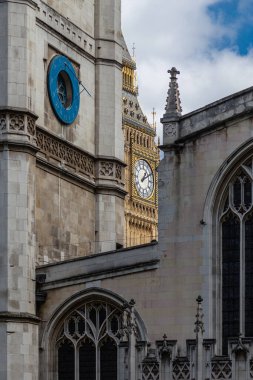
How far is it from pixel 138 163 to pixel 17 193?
9504 centimetres

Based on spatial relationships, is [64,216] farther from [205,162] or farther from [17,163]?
[205,162]

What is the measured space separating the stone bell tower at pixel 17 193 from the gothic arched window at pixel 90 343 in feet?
3.03

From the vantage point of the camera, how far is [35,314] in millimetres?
50219

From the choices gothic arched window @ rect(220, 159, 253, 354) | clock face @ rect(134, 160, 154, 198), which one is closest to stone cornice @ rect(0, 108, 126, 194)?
gothic arched window @ rect(220, 159, 253, 354)

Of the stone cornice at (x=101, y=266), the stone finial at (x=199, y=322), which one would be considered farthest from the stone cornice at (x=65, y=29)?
the stone finial at (x=199, y=322)

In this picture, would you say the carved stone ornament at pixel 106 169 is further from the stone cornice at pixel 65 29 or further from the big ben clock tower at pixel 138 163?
the big ben clock tower at pixel 138 163

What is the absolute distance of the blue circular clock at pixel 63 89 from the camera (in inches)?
2172

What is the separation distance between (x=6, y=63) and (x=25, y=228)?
17.6ft

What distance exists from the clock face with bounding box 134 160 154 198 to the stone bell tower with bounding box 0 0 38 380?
304ft

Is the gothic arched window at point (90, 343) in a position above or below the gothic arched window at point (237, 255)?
below

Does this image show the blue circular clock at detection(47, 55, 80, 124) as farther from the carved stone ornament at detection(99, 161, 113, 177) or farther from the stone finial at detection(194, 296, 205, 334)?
the stone finial at detection(194, 296, 205, 334)

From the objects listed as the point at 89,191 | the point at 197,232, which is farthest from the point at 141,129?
the point at 197,232

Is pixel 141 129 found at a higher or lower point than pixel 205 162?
higher

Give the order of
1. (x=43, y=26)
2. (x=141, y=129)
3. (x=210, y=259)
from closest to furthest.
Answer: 1. (x=210, y=259)
2. (x=43, y=26)
3. (x=141, y=129)
